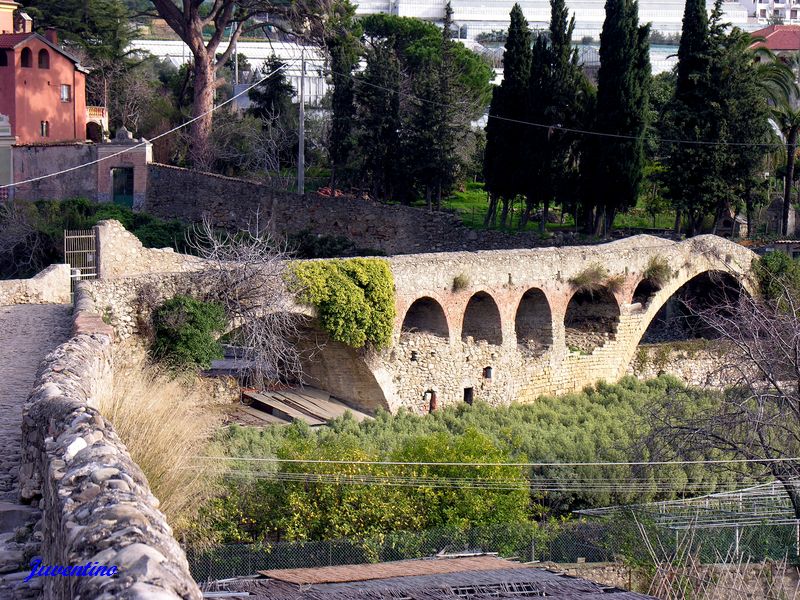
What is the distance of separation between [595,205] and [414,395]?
41.9 feet

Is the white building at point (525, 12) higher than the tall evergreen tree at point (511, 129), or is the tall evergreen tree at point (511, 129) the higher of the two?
the white building at point (525, 12)

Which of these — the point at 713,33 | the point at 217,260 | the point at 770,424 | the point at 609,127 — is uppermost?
the point at 713,33

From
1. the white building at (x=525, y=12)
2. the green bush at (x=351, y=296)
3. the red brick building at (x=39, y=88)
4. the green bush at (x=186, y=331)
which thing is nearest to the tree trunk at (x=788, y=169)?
the green bush at (x=351, y=296)

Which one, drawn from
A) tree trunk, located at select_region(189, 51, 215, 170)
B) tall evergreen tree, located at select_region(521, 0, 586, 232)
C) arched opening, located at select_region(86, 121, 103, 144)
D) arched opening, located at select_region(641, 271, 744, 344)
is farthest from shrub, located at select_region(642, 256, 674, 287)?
A: arched opening, located at select_region(86, 121, 103, 144)

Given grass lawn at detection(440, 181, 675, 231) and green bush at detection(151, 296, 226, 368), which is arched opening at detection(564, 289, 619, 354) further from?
green bush at detection(151, 296, 226, 368)

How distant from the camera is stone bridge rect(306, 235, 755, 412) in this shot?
2452cm

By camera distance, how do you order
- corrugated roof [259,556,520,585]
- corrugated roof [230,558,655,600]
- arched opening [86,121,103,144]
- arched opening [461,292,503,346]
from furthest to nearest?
arched opening [86,121,103,144]
arched opening [461,292,503,346]
corrugated roof [259,556,520,585]
corrugated roof [230,558,655,600]

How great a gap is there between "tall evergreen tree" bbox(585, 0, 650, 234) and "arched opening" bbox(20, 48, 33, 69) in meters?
18.0

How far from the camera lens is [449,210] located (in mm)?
37594

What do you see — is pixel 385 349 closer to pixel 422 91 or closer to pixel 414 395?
pixel 414 395

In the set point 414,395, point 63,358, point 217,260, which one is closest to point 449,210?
point 414,395

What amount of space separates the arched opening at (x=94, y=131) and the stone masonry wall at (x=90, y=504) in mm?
34766

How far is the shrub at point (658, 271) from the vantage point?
3048 cm

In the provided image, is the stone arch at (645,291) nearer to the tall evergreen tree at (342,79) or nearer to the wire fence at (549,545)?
the tall evergreen tree at (342,79)
